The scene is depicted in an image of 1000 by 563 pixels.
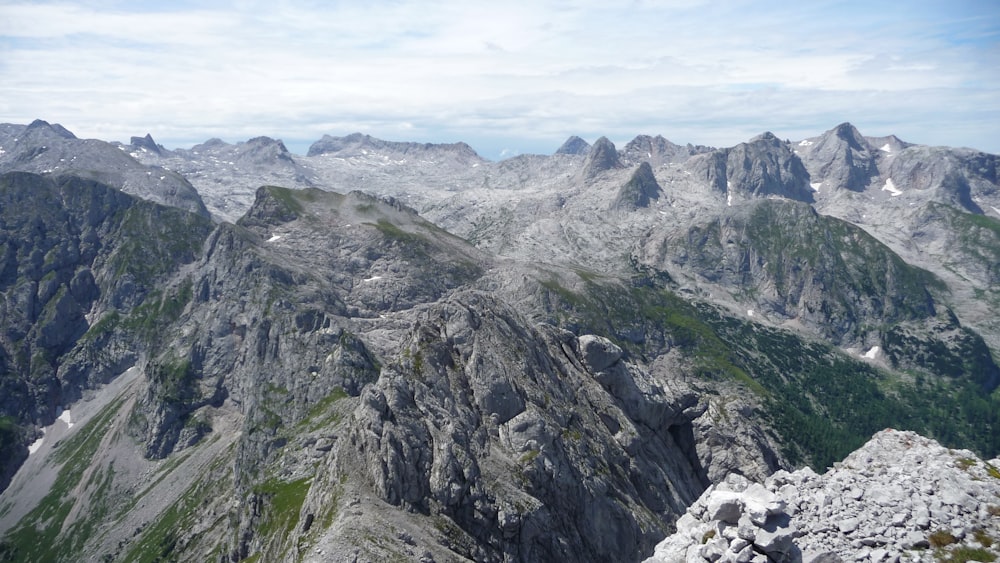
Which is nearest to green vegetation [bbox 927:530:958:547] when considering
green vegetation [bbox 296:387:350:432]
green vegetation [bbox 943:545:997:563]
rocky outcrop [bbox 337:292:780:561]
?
green vegetation [bbox 943:545:997:563]

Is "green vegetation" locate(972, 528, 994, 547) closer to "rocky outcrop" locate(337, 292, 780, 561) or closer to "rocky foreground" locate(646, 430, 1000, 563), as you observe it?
"rocky foreground" locate(646, 430, 1000, 563)

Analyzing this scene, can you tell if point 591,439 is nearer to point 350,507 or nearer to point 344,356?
point 350,507

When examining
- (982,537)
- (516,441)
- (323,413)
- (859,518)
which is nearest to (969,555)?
(982,537)

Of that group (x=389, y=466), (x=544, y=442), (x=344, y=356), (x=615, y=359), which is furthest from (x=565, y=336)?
(x=344, y=356)

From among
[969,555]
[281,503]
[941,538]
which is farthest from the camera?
[281,503]

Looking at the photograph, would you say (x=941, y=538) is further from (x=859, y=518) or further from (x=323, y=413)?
(x=323, y=413)

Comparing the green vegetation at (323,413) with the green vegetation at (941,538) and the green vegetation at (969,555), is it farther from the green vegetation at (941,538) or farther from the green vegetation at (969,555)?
the green vegetation at (969,555)

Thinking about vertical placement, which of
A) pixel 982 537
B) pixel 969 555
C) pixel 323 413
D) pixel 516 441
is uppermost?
pixel 982 537

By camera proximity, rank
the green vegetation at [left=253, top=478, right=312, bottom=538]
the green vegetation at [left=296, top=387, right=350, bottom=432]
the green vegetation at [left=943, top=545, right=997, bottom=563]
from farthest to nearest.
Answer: the green vegetation at [left=296, top=387, right=350, bottom=432] → the green vegetation at [left=253, top=478, right=312, bottom=538] → the green vegetation at [left=943, top=545, right=997, bottom=563]

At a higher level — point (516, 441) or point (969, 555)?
point (969, 555)
